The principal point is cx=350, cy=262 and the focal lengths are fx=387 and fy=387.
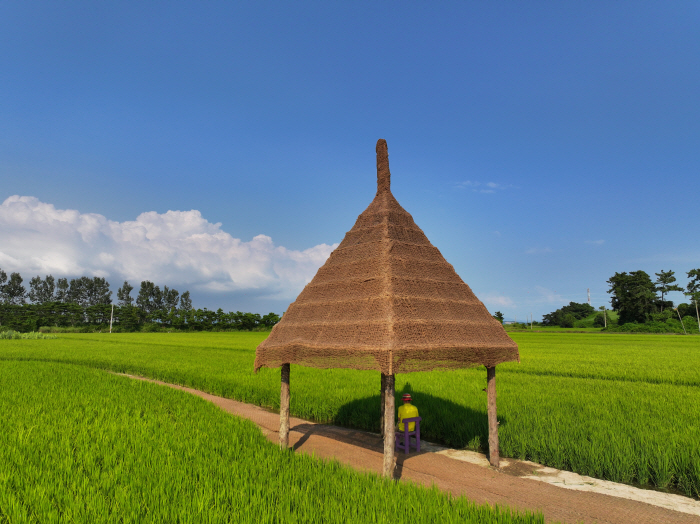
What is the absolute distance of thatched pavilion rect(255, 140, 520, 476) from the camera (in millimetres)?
4488

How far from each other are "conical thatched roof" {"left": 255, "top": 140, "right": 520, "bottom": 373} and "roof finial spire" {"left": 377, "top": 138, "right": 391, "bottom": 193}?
15mm

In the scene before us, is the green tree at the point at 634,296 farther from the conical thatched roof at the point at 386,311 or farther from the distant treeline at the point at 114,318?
the conical thatched roof at the point at 386,311

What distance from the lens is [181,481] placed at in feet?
13.1

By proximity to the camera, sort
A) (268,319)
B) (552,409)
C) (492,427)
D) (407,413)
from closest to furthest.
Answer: (492,427) < (407,413) < (552,409) < (268,319)

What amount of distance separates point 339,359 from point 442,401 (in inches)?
201

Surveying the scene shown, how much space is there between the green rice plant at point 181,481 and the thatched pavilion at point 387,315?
0.85m

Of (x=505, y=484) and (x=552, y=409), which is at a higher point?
(x=552, y=409)

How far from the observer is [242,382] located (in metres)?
11.8

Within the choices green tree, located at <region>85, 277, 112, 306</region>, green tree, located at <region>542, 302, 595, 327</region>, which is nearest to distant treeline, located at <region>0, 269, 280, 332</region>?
green tree, located at <region>85, 277, 112, 306</region>

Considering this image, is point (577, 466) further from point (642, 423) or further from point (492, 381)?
point (642, 423)

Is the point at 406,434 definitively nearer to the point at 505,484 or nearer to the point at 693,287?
the point at 505,484

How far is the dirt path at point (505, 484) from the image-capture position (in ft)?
13.4

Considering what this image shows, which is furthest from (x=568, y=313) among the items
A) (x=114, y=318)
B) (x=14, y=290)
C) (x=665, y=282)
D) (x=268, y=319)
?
(x=14, y=290)

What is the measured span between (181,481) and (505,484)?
151 inches
